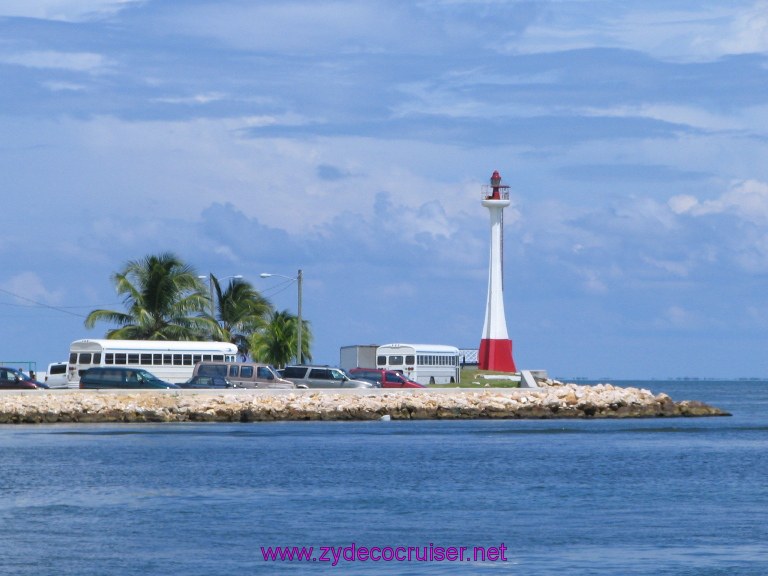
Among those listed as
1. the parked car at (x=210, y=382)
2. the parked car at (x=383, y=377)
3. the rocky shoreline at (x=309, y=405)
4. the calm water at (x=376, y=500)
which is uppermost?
the parked car at (x=383, y=377)

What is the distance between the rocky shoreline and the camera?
174 feet

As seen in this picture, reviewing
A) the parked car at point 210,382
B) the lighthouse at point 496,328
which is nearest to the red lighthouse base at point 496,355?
the lighthouse at point 496,328

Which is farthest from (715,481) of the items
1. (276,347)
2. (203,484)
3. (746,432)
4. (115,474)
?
(276,347)

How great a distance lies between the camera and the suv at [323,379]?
5972cm

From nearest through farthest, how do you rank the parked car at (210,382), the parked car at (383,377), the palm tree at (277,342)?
the parked car at (210,382), the parked car at (383,377), the palm tree at (277,342)

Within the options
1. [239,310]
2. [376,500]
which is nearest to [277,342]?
[239,310]

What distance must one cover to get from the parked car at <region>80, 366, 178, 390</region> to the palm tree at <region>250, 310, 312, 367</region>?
20758mm

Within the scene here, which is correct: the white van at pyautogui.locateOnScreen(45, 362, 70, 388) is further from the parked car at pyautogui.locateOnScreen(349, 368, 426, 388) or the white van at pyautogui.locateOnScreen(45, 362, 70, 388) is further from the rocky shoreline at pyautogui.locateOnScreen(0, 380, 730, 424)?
the parked car at pyautogui.locateOnScreen(349, 368, 426, 388)

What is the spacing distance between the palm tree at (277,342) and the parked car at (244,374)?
62.2 feet

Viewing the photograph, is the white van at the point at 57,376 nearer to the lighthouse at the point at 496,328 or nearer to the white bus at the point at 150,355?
the white bus at the point at 150,355

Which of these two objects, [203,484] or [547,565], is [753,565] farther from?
[203,484]

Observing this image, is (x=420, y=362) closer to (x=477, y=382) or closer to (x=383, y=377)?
(x=477, y=382)

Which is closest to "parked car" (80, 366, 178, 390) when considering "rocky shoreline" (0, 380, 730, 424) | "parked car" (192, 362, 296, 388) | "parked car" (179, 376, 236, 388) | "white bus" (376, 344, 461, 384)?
"rocky shoreline" (0, 380, 730, 424)

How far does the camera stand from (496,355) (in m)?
80.1
